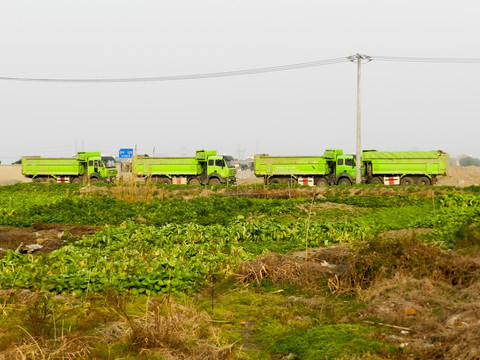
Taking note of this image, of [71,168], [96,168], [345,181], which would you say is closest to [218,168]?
[345,181]

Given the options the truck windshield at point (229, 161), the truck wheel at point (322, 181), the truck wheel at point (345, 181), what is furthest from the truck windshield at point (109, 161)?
the truck wheel at point (345, 181)

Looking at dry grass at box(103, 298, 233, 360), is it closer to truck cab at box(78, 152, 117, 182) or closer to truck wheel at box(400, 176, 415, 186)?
truck wheel at box(400, 176, 415, 186)

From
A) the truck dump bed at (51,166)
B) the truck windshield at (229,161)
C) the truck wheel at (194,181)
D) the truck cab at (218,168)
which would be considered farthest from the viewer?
the truck dump bed at (51,166)

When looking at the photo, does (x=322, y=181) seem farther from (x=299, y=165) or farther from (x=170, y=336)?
(x=170, y=336)

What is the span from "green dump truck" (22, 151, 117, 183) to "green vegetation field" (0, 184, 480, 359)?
2592cm

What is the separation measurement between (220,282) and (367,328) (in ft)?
11.8

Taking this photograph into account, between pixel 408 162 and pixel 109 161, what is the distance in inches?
914

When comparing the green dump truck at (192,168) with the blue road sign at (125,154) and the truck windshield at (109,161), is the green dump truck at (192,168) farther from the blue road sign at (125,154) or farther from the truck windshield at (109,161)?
the truck windshield at (109,161)

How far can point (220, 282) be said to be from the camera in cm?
1003

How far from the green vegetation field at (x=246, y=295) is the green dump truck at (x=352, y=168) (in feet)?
62.3

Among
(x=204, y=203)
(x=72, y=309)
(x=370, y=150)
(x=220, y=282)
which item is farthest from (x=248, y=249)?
(x=370, y=150)

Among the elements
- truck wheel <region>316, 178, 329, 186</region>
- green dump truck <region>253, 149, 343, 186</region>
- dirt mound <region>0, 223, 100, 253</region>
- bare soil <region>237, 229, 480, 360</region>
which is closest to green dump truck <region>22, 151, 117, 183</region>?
green dump truck <region>253, 149, 343, 186</region>

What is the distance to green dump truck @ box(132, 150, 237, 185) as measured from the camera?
37125 mm

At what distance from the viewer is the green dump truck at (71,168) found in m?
A: 41.1
